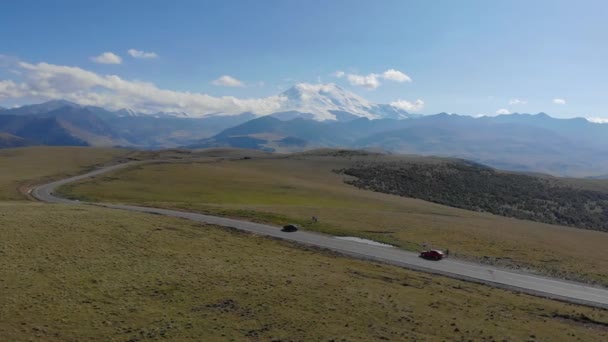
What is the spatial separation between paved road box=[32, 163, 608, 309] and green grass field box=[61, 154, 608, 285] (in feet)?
10.00

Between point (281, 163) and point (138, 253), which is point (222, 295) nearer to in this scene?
point (138, 253)

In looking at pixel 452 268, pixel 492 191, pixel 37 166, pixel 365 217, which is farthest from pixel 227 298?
pixel 492 191

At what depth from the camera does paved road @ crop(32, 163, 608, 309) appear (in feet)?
109

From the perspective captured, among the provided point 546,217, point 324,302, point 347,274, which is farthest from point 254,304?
point 546,217

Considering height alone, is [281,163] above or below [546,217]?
above

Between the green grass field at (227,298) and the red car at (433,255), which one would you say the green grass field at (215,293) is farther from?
the red car at (433,255)

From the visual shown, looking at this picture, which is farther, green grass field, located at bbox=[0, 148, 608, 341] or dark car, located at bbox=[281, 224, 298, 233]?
dark car, located at bbox=[281, 224, 298, 233]

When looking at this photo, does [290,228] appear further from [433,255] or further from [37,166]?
[37,166]

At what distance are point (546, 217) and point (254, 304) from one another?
96856 mm

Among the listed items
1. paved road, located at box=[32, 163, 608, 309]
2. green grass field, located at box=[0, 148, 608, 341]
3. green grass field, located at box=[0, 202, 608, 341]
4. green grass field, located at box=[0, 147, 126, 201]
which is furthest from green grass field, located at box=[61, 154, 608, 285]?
green grass field, located at box=[0, 202, 608, 341]

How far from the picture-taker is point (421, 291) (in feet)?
100

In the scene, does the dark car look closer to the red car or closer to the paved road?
the paved road

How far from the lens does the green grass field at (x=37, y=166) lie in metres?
76.4

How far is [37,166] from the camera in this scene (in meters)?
113
